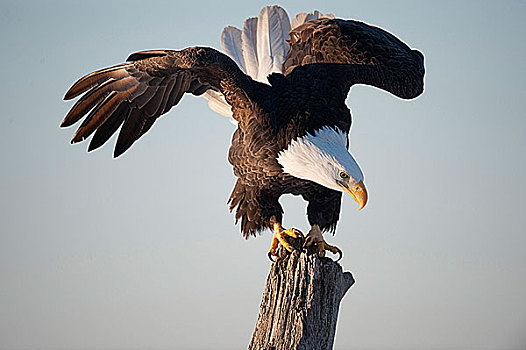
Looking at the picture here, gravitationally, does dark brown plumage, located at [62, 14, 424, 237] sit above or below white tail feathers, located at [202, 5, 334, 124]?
below

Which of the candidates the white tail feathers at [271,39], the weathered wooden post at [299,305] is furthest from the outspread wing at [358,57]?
the weathered wooden post at [299,305]

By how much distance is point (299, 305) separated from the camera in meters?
2.90

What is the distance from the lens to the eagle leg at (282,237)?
3.41 metres

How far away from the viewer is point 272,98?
3461 millimetres

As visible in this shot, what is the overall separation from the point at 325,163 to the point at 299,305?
0.71 meters

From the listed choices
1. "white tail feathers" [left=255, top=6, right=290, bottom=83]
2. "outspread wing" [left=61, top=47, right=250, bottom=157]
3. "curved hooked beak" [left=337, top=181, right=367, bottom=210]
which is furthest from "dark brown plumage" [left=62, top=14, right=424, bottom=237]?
"white tail feathers" [left=255, top=6, right=290, bottom=83]

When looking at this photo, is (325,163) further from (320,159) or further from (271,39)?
(271,39)

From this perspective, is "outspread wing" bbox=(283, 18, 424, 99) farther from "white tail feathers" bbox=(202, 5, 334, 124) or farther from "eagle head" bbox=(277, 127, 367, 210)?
"eagle head" bbox=(277, 127, 367, 210)

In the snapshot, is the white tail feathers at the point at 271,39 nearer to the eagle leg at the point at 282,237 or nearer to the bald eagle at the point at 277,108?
the bald eagle at the point at 277,108

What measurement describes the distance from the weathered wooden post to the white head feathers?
410 mm

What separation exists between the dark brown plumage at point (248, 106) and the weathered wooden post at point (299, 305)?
1.87 ft

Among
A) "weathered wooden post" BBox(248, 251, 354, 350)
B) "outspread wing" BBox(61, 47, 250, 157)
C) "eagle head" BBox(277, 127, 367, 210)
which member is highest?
"outspread wing" BBox(61, 47, 250, 157)

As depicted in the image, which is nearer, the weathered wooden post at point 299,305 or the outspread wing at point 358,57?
the weathered wooden post at point 299,305

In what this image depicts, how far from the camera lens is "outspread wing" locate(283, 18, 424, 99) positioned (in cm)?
383
